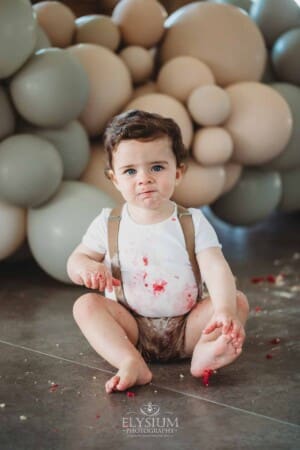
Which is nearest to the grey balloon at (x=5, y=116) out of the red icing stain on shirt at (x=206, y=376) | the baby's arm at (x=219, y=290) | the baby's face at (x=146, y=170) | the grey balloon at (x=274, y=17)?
the baby's face at (x=146, y=170)

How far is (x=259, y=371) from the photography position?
4.31 feet

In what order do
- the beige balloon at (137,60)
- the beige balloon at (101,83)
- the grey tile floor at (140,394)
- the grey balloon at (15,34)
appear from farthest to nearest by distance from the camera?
the beige balloon at (137,60) < the beige balloon at (101,83) < the grey balloon at (15,34) < the grey tile floor at (140,394)

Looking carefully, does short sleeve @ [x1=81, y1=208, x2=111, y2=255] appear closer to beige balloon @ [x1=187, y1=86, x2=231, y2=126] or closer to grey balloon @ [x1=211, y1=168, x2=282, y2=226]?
beige balloon @ [x1=187, y1=86, x2=231, y2=126]

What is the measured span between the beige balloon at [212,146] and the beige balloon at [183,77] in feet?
0.42

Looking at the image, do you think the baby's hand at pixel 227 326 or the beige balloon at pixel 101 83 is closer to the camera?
the baby's hand at pixel 227 326

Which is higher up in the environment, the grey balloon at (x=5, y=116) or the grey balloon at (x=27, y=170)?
the grey balloon at (x=5, y=116)

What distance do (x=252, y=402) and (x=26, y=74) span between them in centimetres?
103

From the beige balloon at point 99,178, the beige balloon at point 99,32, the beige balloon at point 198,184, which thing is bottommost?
the beige balloon at point 198,184

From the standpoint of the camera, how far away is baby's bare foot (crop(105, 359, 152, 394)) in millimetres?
1201

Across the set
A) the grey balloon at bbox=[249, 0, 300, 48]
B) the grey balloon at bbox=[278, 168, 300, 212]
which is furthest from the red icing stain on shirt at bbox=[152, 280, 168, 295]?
the grey balloon at bbox=[249, 0, 300, 48]

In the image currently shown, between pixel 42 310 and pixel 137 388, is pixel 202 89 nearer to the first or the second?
pixel 42 310

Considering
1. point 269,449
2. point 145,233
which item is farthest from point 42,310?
point 269,449

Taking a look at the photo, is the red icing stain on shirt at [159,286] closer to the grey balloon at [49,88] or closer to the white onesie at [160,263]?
the white onesie at [160,263]

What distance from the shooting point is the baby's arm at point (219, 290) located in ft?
3.78
